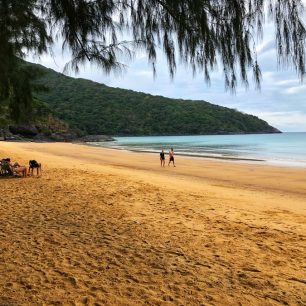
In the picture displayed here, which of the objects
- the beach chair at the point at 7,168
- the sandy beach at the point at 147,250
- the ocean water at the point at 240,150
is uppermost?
the beach chair at the point at 7,168

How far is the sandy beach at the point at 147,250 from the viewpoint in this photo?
4.23 metres

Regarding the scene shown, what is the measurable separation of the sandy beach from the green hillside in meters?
108

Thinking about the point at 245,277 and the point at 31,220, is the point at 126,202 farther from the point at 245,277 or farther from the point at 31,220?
the point at 245,277

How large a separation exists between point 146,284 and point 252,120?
197 m

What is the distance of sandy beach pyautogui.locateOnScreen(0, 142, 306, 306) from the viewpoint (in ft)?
13.9

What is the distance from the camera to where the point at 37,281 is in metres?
4.41

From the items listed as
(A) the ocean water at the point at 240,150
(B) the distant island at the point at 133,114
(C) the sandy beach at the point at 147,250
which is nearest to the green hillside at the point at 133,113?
(B) the distant island at the point at 133,114

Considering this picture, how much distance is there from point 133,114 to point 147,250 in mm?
143048

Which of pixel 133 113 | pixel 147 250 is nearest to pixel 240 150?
pixel 147 250

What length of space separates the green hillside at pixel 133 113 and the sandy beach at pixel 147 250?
108365 mm

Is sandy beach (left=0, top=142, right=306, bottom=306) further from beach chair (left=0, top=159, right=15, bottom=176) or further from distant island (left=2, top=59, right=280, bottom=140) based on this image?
distant island (left=2, top=59, right=280, bottom=140)

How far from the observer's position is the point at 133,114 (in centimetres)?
14762

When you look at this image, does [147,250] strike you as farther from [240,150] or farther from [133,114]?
[133,114]

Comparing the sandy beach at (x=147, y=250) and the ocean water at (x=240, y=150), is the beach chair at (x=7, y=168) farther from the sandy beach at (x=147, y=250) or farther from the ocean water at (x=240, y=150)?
the ocean water at (x=240, y=150)
